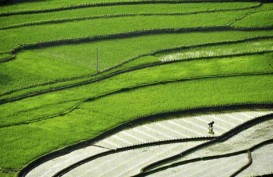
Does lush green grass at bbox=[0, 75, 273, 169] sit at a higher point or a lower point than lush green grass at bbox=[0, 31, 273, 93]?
lower

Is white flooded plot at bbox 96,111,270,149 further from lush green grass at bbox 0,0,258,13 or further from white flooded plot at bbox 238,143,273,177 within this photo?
lush green grass at bbox 0,0,258,13

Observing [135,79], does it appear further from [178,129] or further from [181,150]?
[181,150]

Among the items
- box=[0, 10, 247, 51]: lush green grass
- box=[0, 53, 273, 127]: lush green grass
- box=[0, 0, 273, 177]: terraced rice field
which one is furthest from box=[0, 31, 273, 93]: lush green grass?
box=[0, 53, 273, 127]: lush green grass

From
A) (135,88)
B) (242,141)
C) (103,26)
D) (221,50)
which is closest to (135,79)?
(135,88)

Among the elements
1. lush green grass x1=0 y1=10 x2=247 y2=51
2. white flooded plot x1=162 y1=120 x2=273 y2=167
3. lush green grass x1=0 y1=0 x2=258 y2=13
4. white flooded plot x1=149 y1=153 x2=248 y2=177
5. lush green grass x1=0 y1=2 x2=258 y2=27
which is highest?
lush green grass x1=0 y1=0 x2=258 y2=13

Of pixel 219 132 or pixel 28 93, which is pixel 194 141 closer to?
pixel 219 132

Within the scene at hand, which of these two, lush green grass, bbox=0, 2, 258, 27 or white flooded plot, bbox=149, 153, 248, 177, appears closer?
white flooded plot, bbox=149, 153, 248, 177
